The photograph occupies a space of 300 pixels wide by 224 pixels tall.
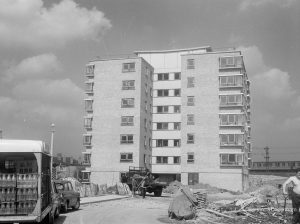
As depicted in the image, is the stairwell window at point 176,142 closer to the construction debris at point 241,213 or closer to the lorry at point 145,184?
the lorry at point 145,184

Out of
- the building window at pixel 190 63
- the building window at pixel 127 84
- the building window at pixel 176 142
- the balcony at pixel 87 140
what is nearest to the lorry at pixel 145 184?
the balcony at pixel 87 140

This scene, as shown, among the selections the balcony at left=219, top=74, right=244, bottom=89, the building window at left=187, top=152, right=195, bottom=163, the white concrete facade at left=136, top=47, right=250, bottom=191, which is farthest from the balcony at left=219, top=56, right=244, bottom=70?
the building window at left=187, top=152, right=195, bottom=163

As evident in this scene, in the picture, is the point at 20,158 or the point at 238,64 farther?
the point at 238,64

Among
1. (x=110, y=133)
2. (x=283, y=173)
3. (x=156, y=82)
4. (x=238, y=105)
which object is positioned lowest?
(x=283, y=173)

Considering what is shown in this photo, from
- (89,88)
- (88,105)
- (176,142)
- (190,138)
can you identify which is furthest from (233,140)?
(89,88)

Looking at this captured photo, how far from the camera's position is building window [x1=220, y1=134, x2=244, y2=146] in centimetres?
6203

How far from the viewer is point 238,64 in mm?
63750

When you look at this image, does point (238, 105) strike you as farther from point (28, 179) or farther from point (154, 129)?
point (28, 179)

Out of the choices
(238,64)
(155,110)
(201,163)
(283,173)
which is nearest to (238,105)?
(238,64)

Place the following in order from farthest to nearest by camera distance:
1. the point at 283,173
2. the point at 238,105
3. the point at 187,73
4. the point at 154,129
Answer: the point at 283,173
the point at 154,129
the point at 187,73
the point at 238,105

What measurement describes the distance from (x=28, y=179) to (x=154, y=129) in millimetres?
58530

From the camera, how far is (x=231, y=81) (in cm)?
6391

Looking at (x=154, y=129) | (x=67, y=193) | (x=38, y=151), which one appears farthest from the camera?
(x=154, y=129)

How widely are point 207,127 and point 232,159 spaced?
5984mm
